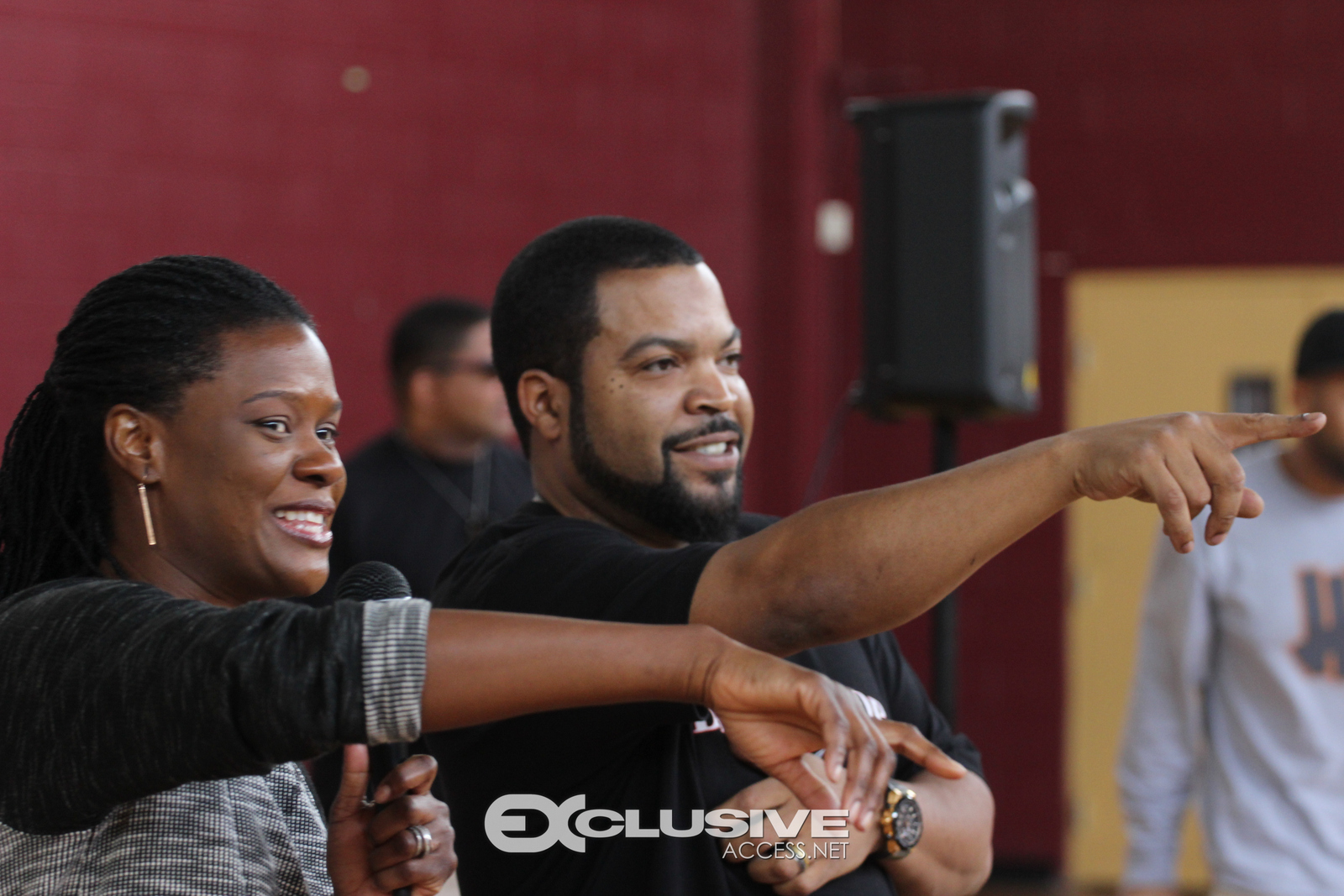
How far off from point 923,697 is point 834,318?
426cm

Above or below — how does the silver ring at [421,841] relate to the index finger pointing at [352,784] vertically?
below

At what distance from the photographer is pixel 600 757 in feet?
4.68

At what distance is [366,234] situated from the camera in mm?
4762

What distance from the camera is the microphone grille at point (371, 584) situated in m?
1.28

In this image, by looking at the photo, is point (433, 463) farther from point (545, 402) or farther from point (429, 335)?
point (545, 402)

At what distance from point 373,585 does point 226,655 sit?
32 cm

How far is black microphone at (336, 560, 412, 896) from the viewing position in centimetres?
128

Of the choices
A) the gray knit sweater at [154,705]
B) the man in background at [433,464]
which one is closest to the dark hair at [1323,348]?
the man in background at [433,464]

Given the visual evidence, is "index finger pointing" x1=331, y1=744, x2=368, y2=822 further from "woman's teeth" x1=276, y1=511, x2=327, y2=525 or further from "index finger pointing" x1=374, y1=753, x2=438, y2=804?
"woman's teeth" x1=276, y1=511, x2=327, y2=525

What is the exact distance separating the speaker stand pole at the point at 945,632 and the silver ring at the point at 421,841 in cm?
205

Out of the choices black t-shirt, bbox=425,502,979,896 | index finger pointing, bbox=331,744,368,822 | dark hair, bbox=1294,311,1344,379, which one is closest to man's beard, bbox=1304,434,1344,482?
dark hair, bbox=1294,311,1344,379

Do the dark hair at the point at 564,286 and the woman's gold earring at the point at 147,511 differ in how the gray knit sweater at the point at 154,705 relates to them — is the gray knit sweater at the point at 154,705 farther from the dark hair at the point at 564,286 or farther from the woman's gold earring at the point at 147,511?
the dark hair at the point at 564,286

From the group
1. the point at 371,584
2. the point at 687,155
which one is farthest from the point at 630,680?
the point at 687,155

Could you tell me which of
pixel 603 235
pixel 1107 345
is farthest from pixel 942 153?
pixel 1107 345
